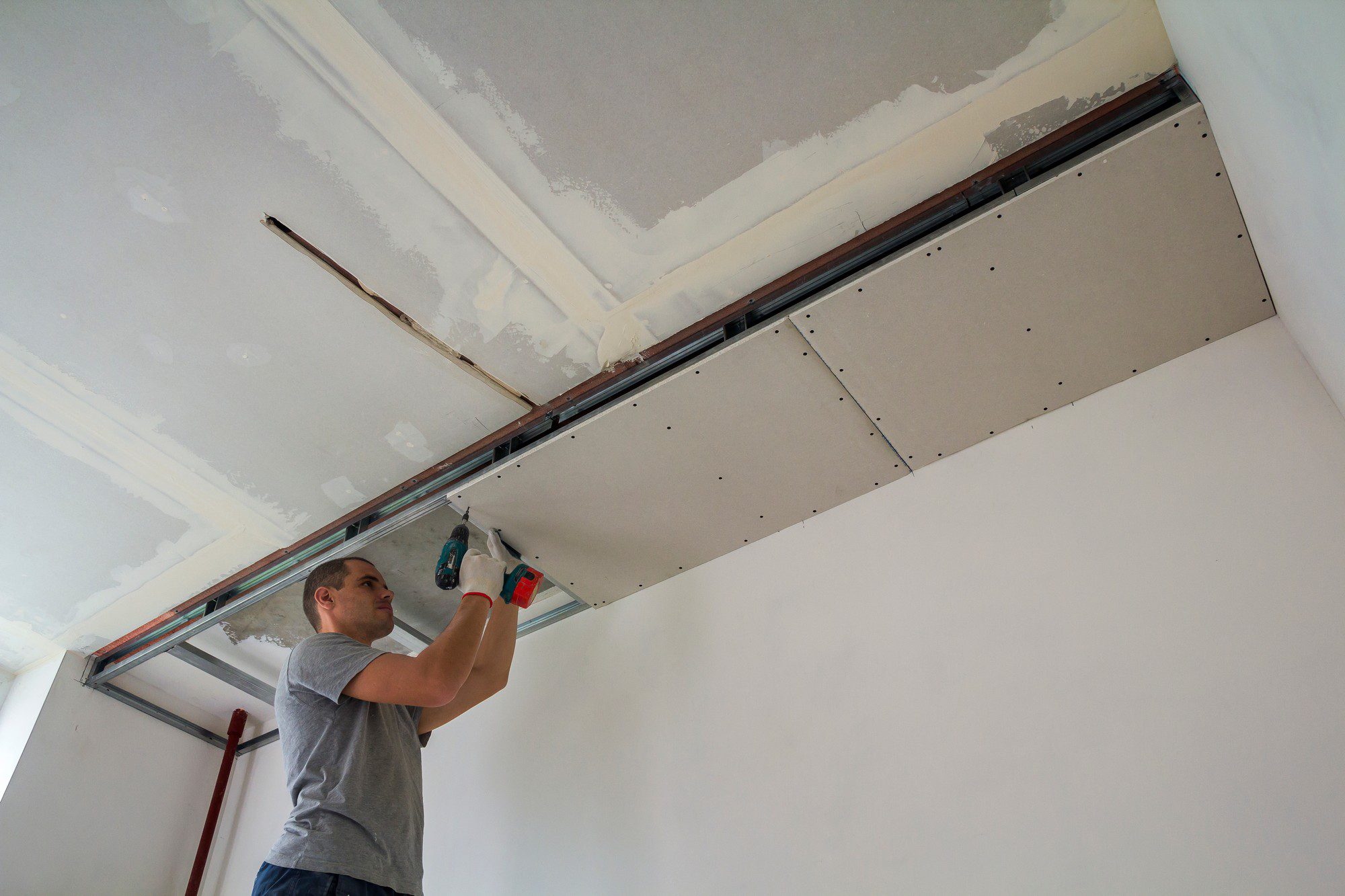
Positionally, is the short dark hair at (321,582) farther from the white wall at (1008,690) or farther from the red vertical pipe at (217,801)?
the red vertical pipe at (217,801)

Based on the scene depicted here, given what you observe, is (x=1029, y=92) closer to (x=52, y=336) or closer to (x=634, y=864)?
(x=634, y=864)

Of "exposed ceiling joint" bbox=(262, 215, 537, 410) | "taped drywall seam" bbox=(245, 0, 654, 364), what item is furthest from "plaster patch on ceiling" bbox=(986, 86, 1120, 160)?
"exposed ceiling joint" bbox=(262, 215, 537, 410)

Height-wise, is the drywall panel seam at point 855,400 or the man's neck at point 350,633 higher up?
the drywall panel seam at point 855,400

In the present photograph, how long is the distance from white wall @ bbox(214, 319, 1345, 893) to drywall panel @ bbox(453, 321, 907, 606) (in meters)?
0.09

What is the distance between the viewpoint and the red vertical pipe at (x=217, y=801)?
2809 millimetres

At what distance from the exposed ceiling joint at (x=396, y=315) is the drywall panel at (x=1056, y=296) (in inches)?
29.0

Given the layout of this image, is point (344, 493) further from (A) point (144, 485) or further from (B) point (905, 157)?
(B) point (905, 157)

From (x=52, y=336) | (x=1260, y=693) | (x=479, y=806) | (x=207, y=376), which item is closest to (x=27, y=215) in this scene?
(x=52, y=336)

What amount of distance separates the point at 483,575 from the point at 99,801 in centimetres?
181

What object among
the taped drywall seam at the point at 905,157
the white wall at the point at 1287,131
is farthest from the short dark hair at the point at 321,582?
the white wall at the point at 1287,131

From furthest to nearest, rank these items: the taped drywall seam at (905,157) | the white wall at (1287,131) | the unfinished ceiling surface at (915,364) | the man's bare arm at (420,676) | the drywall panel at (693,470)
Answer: the drywall panel at (693,470), the man's bare arm at (420,676), the unfinished ceiling surface at (915,364), the taped drywall seam at (905,157), the white wall at (1287,131)

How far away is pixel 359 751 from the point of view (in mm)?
1680

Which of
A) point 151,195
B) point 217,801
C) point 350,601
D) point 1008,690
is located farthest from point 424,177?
point 217,801

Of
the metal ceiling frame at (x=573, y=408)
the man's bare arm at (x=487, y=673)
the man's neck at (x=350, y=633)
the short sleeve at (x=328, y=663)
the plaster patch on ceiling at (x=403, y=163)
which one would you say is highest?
the plaster patch on ceiling at (x=403, y=163)
